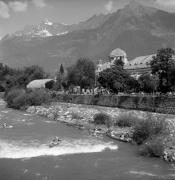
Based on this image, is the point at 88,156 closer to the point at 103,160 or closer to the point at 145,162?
the point at 103,160

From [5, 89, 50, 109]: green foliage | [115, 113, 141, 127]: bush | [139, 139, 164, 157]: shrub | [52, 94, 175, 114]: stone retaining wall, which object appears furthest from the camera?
[5, 89, 50, 109]: green foliage

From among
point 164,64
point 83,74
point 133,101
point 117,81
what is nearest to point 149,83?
point 117,81

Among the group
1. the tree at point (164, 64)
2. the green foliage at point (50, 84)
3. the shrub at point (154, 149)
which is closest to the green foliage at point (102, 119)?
the shrub at point (154, 149)

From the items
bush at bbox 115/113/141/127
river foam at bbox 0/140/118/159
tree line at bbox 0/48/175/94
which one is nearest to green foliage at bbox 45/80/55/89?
tree line at bbox 0/48/175/94

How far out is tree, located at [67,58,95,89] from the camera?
10362 centimetres

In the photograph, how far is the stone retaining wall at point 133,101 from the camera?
176 feet

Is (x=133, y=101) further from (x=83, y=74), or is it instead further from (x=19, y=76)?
(x=19, y=76)

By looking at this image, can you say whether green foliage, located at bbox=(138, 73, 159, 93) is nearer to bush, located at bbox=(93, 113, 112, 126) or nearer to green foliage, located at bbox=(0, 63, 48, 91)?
bush, located at bbox=(93, 113, 112, 126)

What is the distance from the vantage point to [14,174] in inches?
896

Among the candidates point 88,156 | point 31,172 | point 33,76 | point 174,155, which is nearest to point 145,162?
point 174,155

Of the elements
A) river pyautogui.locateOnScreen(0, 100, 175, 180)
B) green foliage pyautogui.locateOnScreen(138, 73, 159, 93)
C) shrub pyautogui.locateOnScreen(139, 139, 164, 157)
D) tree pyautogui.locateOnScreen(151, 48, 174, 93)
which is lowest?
river pyautogui.locateOnScreen(0, 100, 175, 180)

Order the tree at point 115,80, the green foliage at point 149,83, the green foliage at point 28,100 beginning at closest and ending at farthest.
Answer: the green foliage at point 149,83
the green foliage at point 28,100
the tree at point 115,80

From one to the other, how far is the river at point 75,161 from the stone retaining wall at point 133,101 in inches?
836

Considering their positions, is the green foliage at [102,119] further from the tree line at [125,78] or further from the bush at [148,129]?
the tree line at [125,78]
